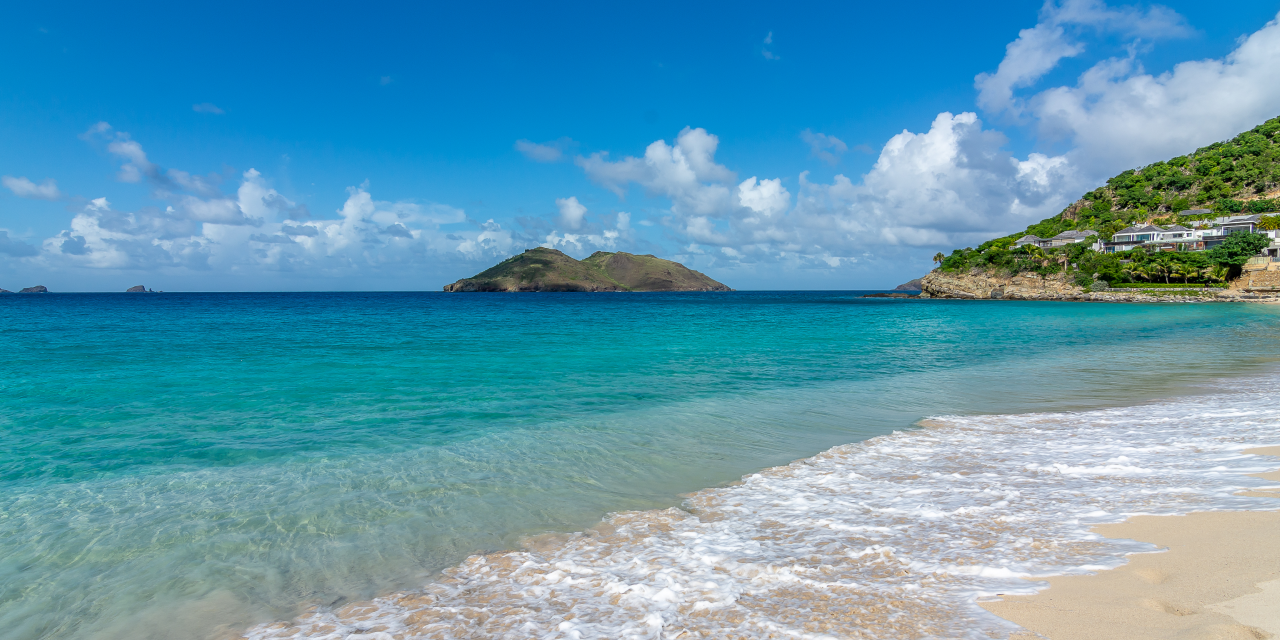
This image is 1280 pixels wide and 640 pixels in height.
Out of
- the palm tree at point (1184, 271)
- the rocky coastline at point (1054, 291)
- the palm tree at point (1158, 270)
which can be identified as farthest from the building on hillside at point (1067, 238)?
the palm tree at point (1184, 271)

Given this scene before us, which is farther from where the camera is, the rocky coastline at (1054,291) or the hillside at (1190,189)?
the hillside at (1190,189)

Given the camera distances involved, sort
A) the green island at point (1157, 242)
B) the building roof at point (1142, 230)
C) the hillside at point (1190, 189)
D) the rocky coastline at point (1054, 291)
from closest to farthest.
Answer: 1. the rocky coastline at point (1054, 291)
2. the green island at point (1157, 242)
3. the building roof at point (1142, 230)
4. the hillside at point (1190, 189)

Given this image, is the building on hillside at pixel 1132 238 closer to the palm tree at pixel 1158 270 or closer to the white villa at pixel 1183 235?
the white villa at pixel 1183 235

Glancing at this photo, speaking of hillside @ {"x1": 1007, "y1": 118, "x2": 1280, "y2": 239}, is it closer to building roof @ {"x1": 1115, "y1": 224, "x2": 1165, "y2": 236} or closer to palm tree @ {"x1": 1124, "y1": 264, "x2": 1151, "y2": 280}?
building roof @ {"x1": 1115, "y1": 224, "x2": 1165, "y2": 236}

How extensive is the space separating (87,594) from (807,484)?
727 centimetres

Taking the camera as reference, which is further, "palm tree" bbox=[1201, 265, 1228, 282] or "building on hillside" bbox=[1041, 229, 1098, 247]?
"building on hillside" bbox=[1041, 229, 1098, 247]

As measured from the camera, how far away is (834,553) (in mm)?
4789

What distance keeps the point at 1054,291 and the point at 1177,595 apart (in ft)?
383

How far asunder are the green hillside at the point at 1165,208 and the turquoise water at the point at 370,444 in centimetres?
8831

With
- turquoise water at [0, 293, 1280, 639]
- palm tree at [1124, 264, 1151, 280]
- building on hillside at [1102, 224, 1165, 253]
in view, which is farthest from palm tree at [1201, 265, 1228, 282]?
turquoise water at [0, 293, 1280, 639]

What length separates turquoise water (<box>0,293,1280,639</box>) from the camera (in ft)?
16.7

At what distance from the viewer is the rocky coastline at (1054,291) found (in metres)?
76.9

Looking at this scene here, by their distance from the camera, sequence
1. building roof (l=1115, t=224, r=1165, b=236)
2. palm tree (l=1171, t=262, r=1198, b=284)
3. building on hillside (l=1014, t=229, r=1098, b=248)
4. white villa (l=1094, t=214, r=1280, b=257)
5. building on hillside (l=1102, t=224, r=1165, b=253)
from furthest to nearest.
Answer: building on hillside (l=1014, t=229, r=1098, b=248) < building on hillside (l=1102, t=224, r=1165, b=253) < building roof (l=1115, t=224, r=1165, b=236) < white villa (l=1094, t=214, r=1280, b=257) < palm tree (l=1171, t=262, r=1198, b=284)

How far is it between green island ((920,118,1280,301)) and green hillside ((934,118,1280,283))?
193 mm
